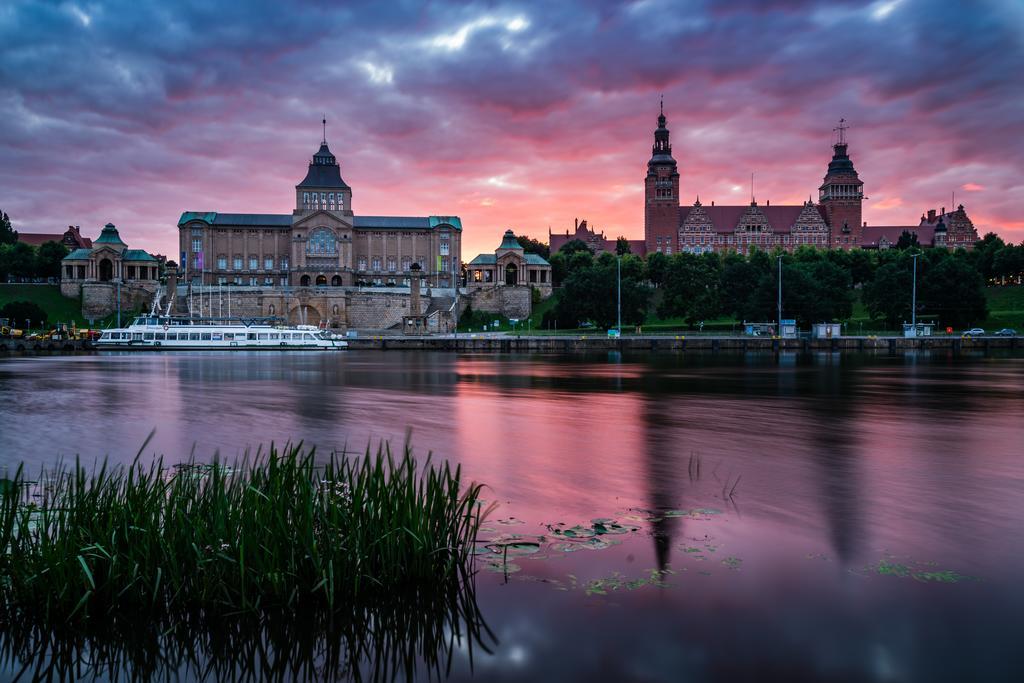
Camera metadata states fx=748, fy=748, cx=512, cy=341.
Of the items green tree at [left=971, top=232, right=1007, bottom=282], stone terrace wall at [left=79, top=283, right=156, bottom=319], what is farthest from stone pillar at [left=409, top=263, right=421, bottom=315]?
green tree at [left=971, top=232, right=1007, bottom=282]

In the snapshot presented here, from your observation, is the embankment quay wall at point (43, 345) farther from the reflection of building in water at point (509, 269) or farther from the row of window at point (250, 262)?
the reflection of building in water at point (509, 269)

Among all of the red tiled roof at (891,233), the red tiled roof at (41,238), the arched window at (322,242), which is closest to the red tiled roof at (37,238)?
the red tiled roof at (41,238)

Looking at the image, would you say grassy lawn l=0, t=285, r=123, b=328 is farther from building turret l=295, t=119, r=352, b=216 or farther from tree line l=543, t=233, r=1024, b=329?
tree line l=543, t=233, r=1024, b=329

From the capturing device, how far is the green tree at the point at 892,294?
317 feet

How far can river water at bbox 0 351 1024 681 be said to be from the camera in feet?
26.0

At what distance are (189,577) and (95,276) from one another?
126611mm

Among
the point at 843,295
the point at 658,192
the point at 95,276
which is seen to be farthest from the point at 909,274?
the point at 95,276

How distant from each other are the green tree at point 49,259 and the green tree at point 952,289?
139125mm

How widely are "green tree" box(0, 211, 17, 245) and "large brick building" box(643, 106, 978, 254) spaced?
133 metres

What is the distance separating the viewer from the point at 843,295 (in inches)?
4085

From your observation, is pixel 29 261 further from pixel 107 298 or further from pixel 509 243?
pixel 509 243

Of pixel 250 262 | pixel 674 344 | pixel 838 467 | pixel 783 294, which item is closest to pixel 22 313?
pixel 250 262

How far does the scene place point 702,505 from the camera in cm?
1370

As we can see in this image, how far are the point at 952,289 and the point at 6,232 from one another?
6692 inches
